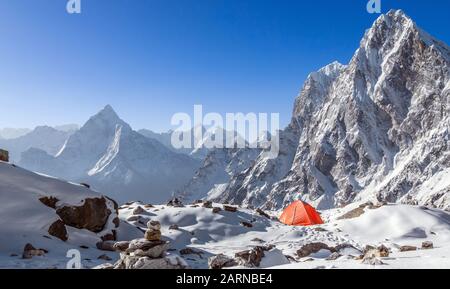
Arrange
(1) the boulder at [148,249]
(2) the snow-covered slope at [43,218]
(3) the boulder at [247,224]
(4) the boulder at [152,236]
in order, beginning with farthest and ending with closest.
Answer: (3) the boulder at [247,224] → (2) the snow-covered slope at [43,218] → (4) the boulder at [152,236] → (1) the boulder at [148,249]

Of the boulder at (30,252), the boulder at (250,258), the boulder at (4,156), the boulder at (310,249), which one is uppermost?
the boulder at (4,156)

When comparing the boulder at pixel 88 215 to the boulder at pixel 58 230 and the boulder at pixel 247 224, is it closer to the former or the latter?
the boulder at pixel 58 230

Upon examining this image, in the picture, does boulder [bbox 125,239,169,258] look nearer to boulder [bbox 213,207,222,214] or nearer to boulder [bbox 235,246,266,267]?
boulder [bbox 235,246,266,267]

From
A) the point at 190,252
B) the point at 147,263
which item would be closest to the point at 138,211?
the point at 190,252

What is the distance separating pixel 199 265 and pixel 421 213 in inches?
876

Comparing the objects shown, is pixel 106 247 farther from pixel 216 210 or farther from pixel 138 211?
pixel 216 210

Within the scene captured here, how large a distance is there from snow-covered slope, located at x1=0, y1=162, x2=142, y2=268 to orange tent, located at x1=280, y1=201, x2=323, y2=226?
16.0 metres

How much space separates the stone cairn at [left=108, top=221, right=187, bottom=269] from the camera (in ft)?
39.8

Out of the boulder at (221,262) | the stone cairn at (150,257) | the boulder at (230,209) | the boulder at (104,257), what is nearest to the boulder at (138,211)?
the boulder at (230,209)

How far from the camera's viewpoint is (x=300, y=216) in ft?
120

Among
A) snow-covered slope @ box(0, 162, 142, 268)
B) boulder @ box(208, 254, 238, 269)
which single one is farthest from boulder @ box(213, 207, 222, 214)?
boulder @ box(208, 254, 238, 269)

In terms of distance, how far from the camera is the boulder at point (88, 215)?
22172 mm

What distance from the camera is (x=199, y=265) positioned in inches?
713
